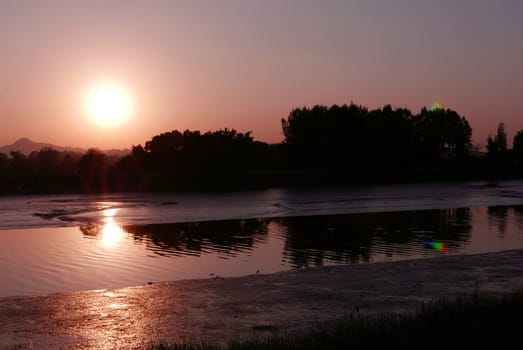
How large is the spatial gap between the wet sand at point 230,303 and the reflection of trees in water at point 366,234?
3709mm

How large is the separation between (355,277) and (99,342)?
718 centimetres

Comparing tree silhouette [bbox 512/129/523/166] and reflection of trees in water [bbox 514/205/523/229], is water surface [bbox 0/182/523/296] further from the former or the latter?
tree silhouette [bbox 512/129/523/166]

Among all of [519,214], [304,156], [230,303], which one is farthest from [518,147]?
[230,303]

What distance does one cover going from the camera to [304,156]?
113 metres

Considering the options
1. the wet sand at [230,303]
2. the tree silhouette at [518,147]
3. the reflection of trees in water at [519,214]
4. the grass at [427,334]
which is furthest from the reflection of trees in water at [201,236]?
the tree silhouette at [518,147]

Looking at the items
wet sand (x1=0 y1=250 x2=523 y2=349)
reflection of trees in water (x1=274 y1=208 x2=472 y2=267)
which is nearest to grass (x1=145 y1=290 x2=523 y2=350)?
wet sand (x1=0 y1=250 x2=523 y2=349)

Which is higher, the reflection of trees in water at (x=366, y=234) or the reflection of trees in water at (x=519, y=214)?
the reflection of trees in water at (x=519, y=214)

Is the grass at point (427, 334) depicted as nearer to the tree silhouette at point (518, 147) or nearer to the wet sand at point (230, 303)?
the wet sand at point (230, 303)

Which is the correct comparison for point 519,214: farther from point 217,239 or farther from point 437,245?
point 217,239

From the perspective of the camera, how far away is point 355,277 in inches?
616

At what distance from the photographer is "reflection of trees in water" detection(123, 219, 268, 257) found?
22664mm

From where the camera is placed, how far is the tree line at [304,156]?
9762 cm

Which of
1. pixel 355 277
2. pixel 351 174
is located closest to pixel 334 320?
pixel 355 277

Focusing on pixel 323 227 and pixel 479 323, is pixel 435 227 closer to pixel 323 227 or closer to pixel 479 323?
pixel 323 227
